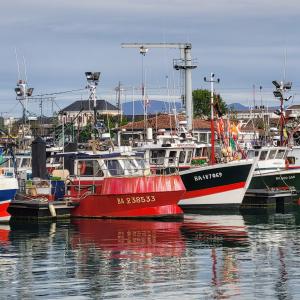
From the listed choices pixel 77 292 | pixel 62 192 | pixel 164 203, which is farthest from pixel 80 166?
pixel 77 292

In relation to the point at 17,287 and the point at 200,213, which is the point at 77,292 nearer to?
the point at 17,287

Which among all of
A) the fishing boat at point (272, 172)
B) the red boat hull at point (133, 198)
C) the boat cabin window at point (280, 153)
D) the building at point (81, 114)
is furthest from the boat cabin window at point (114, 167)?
the boat cabin window at point (280, 153)

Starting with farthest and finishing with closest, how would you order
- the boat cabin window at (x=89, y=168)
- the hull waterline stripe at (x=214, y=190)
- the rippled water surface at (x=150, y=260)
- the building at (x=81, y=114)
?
the building at (x=81, y=114)
the hull waterline stripe at (x=214, y=190)
the boat cabin window at (x=89, y=168)
the rippled water surface at (x=150, y=260)

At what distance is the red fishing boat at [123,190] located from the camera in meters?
42.8

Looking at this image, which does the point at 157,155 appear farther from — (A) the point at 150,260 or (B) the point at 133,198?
(A) the point at 150,260

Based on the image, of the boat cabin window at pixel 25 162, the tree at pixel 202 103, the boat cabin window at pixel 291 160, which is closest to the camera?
the boat cabin window at pixel 25 162

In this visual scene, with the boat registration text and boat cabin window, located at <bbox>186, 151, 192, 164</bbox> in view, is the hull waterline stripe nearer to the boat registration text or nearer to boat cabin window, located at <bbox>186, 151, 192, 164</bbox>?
boat cabin window, located at <bbox>186, 151, 192, 164</bbox>

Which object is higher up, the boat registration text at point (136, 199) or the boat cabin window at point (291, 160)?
the boat cabin window at point (291, 160)

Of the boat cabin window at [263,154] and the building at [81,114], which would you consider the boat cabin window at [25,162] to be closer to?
the building at [81,114]

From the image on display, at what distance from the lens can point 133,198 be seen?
142 ft

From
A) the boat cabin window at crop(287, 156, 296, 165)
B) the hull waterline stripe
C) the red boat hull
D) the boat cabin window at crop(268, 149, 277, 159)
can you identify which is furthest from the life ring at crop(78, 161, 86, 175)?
the boat cabin window at crop(287, 156, 296, 165)

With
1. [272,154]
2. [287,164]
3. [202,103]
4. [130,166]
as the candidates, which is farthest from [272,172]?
[202,103]

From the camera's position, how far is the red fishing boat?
42.8m

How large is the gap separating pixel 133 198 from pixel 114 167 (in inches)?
94.5
